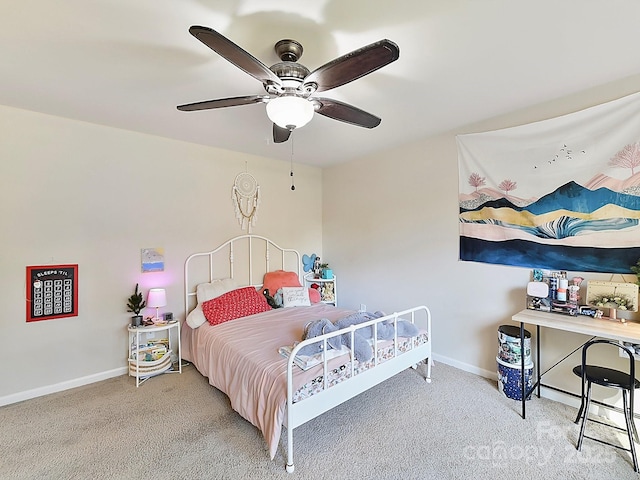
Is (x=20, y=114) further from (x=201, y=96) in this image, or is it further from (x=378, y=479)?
(x=378, y=479)

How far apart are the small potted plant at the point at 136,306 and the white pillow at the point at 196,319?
48 centimetres

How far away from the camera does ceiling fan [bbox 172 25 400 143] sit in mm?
1290

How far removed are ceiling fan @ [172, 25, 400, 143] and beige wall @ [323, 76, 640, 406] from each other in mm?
1469

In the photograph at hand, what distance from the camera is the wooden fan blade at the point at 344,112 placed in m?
1.80

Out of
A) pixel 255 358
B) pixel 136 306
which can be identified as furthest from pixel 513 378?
pixel 136 306

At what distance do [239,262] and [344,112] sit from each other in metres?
2.63

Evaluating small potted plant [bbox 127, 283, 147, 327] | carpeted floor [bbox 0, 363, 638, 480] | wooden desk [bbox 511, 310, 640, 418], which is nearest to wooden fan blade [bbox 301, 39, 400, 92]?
wooden desk [bbox 511, 310, 640, 418]

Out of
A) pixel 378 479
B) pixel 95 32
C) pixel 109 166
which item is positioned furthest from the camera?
pixel 109 166

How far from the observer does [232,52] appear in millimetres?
1280

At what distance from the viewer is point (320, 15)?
59.4 inches

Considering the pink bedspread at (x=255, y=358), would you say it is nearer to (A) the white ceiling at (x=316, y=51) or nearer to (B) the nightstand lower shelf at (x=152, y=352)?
(B) the nightstand lower shelf at (x=152, y=352)

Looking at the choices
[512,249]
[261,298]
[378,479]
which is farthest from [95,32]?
[512,249]

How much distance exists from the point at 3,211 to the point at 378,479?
12.0 ft

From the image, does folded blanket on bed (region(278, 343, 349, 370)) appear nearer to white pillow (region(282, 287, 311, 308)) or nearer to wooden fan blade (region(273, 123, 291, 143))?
white pillow (region(282, 287, 311, 308))
